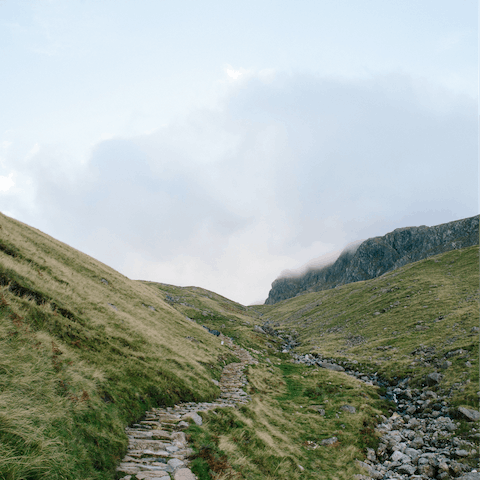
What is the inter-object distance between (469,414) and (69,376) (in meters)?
25.3

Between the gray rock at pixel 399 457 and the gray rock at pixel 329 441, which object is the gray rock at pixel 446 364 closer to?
the gray rock at pixel 399 457

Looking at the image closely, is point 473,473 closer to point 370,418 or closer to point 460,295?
point 370,418

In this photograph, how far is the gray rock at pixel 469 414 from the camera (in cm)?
1730

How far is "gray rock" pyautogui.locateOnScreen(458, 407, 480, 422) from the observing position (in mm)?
17297

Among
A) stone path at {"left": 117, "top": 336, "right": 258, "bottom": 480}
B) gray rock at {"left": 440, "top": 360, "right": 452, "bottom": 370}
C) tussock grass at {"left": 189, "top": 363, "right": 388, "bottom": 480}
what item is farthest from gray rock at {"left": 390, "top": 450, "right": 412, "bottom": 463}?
gray rock at {"left": 440, "top": 360, "right": 452, "bottom": 370}

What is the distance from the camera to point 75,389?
33.5 ft

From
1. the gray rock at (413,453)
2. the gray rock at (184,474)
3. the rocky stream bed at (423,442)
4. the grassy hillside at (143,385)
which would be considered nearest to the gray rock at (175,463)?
the gray rock at (184,474)

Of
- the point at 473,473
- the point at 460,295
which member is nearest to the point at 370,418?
the point at 473,473

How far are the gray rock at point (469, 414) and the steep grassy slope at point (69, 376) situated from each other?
1819cm

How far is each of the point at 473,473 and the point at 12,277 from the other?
27639 mm

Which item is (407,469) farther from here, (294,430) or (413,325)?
(413,325)

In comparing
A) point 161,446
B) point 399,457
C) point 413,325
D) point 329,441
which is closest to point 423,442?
point 399,457

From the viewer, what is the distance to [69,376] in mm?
10586

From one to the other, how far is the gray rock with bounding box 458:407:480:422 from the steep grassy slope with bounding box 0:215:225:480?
1819 cm
